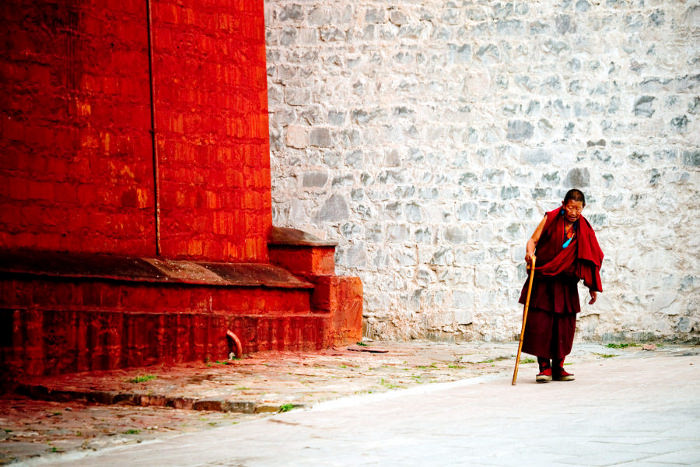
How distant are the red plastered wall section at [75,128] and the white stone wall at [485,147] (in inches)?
131

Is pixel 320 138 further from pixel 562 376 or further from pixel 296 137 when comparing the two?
pixel 562 376

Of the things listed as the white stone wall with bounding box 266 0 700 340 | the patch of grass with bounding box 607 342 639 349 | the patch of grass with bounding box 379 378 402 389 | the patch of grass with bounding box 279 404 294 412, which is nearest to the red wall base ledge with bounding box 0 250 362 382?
the white stone wall with bounding box 266 0 700 340

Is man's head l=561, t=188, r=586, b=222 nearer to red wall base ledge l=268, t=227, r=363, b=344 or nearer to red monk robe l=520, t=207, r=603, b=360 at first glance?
red monk robe l=520, t=207, r=603, b=360

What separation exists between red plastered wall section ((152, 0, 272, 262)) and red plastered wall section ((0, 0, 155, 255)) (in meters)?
0.26

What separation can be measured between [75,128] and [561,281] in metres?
4.10

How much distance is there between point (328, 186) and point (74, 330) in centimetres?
464

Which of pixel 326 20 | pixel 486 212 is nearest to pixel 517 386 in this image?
pixel 486 212

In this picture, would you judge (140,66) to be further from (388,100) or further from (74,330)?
(388,100)

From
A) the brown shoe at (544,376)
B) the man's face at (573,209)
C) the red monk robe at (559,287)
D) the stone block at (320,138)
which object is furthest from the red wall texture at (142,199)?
the man's face at (573,209)

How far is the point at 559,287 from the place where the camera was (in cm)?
801

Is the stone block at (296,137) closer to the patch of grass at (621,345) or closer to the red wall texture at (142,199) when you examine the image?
the red wall texture at (142,199)

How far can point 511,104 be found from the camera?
1122 centimetres

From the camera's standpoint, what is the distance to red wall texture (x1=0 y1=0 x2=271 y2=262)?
25.3 feet

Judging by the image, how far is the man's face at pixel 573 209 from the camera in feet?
26.3
